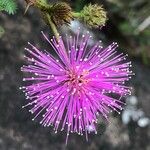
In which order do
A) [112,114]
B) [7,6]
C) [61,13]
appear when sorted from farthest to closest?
[112,114] < [7,6] < [61,13]

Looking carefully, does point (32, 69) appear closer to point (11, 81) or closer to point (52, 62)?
point (52, 62)

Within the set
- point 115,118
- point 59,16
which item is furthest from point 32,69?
point 115,118

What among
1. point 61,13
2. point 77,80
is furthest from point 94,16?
point 77,80

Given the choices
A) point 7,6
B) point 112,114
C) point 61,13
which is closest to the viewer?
point 61,13

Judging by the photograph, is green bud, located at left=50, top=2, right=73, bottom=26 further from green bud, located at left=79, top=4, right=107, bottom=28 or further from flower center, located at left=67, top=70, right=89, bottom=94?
flower center, located at left=67, top=70, right=89, bottom=94

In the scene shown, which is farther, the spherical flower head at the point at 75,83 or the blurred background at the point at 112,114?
the blurred background at the point at 112,114

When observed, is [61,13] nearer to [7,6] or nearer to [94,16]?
[94,16]

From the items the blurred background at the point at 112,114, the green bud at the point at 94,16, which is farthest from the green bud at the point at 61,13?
the blurred background at the point at 112,114

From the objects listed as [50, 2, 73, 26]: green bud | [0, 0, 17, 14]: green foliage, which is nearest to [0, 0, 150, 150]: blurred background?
[0, 0, 17, 14]: green foliage

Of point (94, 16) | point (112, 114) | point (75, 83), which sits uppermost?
point (94, 16)

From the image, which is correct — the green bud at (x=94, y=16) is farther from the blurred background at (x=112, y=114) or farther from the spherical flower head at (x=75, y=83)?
the blurred background at (x=112, y=114)
